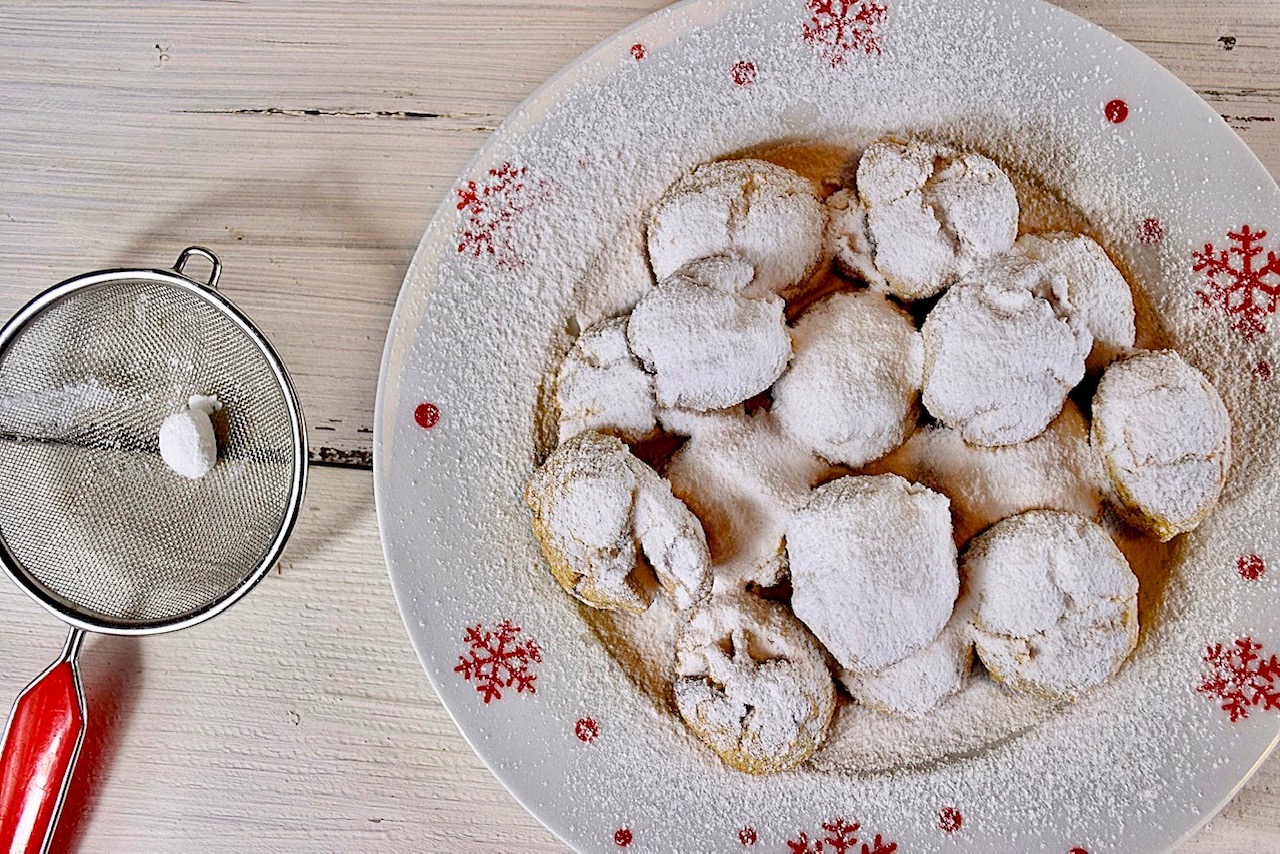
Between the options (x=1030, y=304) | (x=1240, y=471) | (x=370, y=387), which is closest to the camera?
(x=1030, y=304)

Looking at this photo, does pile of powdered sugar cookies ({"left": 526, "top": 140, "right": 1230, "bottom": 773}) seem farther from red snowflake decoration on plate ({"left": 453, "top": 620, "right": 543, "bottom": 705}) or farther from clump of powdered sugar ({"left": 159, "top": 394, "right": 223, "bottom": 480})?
clump of powdered sugar ({"left": 159, "top": 394, "right": 223, "bottom": 480})

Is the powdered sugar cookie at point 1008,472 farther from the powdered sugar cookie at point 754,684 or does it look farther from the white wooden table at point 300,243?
the white wooden table at point 300,243

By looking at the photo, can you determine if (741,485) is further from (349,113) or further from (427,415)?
(349,113)

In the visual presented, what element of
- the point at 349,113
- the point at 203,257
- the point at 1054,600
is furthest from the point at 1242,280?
the point at 203,257

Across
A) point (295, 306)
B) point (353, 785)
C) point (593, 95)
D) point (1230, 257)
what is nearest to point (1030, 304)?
point (1230, 257)

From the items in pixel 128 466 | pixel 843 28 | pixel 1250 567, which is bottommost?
pixel 128 466

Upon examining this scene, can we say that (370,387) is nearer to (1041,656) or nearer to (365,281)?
(365,281)
